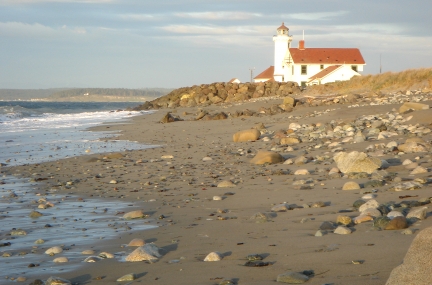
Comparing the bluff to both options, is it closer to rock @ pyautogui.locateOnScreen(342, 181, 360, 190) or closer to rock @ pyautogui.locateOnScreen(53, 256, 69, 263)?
rock @ pyautogui.locateOnScreen(342, 181, 360, 190)

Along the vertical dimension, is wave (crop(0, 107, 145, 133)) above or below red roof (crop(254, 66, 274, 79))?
below

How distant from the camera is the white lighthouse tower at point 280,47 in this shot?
60719mm

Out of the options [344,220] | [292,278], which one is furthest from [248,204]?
[292,278]

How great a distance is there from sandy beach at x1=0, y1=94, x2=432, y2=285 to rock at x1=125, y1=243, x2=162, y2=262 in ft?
0.15

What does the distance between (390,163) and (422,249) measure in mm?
5683

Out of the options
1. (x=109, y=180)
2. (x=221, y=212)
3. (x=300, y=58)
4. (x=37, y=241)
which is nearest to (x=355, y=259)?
(x=221, y=212)

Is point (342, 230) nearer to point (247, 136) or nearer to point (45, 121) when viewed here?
point (247, 136)

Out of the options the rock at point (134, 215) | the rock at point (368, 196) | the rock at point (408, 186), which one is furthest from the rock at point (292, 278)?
the rock at point (408, 186)

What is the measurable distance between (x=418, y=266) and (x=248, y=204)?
3.82 metres

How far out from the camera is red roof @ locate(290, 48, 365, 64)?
5778 cm

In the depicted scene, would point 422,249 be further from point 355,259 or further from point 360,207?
point 360,207

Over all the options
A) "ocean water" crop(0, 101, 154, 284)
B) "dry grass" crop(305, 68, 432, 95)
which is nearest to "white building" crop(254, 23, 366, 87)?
"dry grass" crop(305, 68, 432, 95)

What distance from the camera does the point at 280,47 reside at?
202ft

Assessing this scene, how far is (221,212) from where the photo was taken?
5.93m
